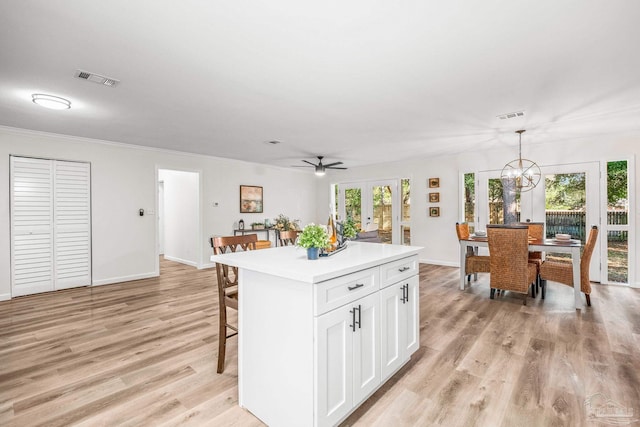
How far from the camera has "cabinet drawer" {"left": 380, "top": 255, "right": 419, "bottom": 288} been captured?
2.03 m

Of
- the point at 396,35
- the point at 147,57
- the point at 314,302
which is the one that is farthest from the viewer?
the point at 147,57

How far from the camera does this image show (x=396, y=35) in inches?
79.0

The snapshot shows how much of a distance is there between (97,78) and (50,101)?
0.91m

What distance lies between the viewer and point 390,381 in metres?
2.15

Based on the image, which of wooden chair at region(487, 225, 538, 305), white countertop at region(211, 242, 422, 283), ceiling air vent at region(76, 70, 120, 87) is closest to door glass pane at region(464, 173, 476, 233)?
wooden chair at region(487, 225, 538, 305)

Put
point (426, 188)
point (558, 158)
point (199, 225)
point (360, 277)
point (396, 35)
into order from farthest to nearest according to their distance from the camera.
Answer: point (426, 188), point (199, 225), point (558, 158), point (396, 35), point (360, 277)

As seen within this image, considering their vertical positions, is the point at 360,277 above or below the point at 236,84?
below

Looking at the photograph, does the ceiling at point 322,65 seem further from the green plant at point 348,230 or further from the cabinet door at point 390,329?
the cabinet door at point 390,329

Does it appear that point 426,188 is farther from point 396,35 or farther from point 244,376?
point 244,376

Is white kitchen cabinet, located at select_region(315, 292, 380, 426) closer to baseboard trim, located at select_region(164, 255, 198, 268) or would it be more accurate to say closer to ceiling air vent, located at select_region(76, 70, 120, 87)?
ceiling air vent, located at select_region(76, 70, 120, 87)

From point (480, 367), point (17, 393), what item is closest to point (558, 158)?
point (480, 367)

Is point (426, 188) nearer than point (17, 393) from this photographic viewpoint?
No

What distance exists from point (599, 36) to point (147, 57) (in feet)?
10.4

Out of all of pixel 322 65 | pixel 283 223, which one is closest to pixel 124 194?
pixel 283 223
